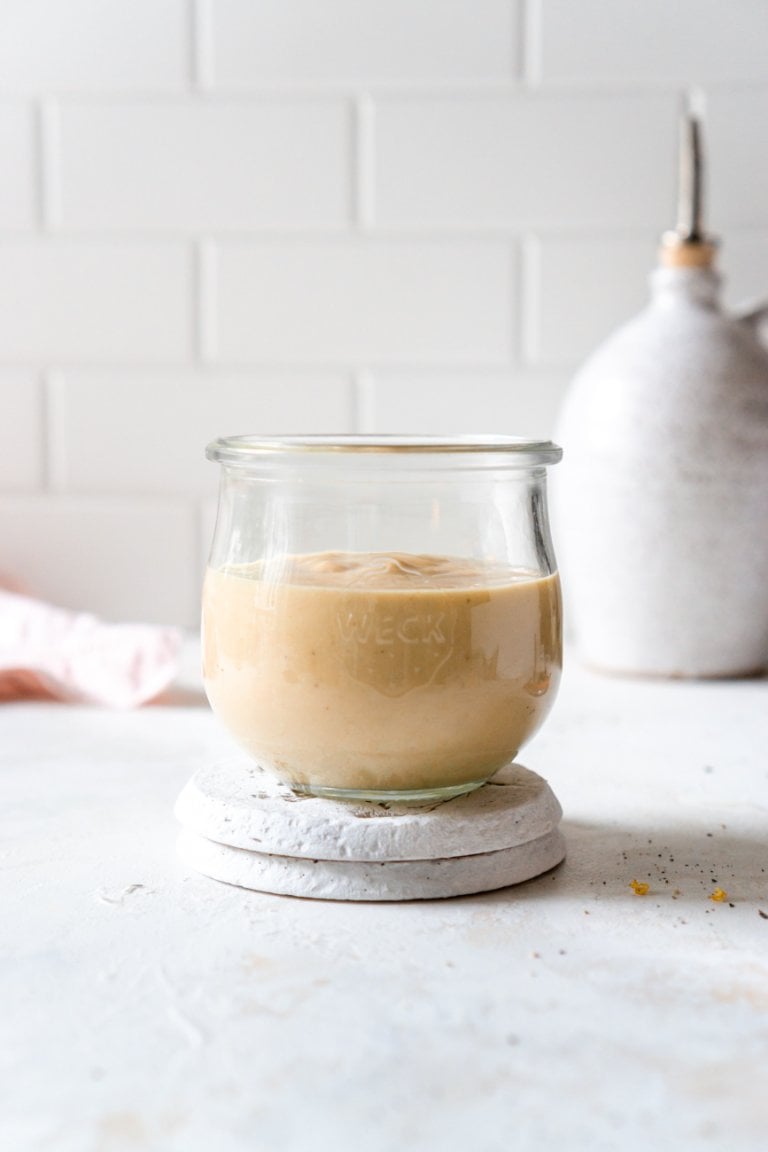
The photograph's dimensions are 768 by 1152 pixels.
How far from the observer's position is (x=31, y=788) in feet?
2.68

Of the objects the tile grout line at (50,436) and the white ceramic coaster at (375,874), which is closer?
the white ceramic coaster at (375,874)

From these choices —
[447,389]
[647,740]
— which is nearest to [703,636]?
[647,740]

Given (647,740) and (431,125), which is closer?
(647,740)

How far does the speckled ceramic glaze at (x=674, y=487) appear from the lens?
1.12 m

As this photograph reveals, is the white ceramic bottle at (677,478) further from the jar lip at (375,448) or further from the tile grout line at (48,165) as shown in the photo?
the tile grout line at (48,165)

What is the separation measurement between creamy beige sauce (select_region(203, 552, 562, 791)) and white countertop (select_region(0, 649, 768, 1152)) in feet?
0.22

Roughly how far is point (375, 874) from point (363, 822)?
0.08 ft

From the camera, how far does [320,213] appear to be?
1.32 m

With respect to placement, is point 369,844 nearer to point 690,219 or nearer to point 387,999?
point 387,999

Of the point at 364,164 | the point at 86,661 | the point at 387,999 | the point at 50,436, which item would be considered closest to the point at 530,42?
the point at 364,164

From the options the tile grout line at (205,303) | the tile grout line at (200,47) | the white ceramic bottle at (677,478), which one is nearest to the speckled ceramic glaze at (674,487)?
the white ceramic bottle at (677,478)

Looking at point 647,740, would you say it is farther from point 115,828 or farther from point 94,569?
point 94,569

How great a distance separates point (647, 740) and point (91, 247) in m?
0.78

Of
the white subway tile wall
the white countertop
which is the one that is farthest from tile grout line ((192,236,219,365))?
the white countertop
